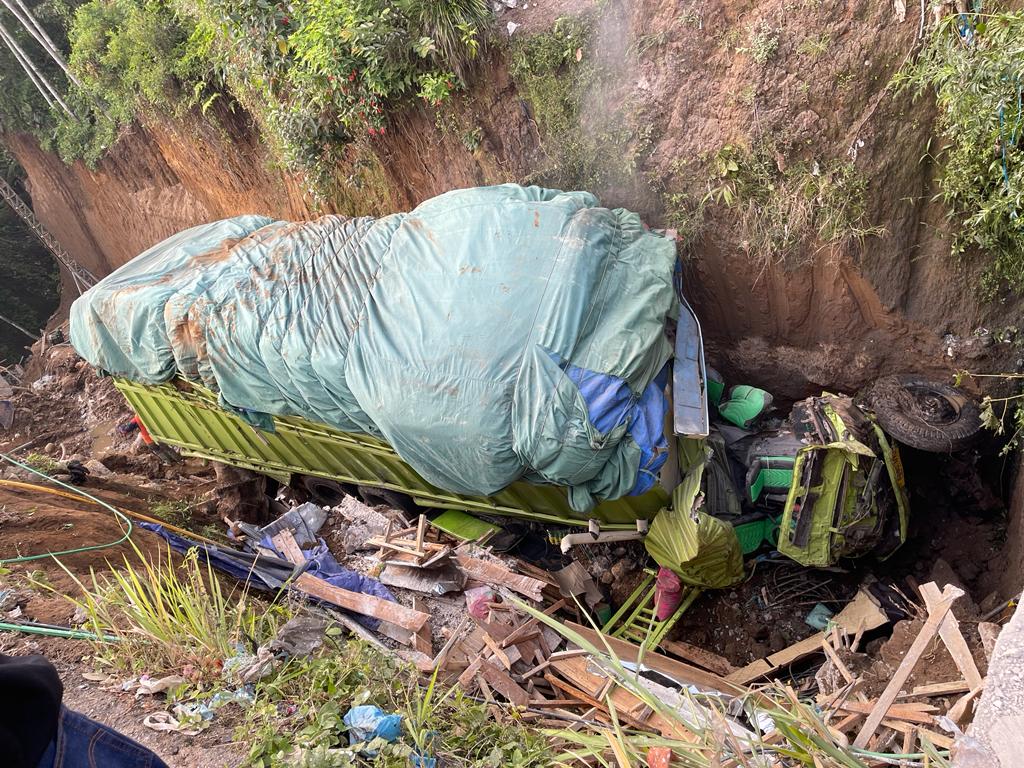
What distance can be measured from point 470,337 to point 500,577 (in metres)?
2.09

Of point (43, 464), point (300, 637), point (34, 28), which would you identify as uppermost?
point (34, 28)

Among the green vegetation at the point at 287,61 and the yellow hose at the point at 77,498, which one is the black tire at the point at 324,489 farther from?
the green vegetation at the point at 287,61

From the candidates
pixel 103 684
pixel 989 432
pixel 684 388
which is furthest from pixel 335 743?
pixel 989 432

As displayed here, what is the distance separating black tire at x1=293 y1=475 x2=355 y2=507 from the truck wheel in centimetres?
31

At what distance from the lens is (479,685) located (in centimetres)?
422

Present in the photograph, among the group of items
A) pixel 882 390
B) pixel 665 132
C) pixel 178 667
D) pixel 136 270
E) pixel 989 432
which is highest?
pixel 136 270

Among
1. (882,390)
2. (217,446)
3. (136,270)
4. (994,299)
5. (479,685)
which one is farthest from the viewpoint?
(217,446)

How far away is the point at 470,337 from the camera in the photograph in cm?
410

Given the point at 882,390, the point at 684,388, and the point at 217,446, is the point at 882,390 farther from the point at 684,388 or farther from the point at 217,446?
the point at 217,446

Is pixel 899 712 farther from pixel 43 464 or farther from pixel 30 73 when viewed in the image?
pixel 30 73

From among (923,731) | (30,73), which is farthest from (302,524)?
(30,73)

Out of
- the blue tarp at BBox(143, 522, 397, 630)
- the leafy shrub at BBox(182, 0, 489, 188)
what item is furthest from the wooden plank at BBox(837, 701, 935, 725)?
the leafy shrub at BBox(182, 0, 489, 188)

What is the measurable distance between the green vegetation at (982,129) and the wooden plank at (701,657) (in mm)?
3236

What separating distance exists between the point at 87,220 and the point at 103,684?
460 inches
